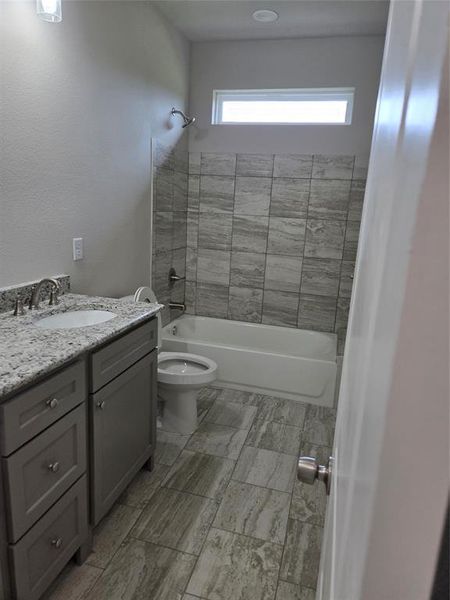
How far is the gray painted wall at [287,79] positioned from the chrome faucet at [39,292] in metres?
2.17

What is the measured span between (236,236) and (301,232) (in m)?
0.58

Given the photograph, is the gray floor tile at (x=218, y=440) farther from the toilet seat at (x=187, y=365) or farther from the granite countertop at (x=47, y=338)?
the granite countertop at (x=47, y=338)

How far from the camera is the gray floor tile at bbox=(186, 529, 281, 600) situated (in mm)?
1575

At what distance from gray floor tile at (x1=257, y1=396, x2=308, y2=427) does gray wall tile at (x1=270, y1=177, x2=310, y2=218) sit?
1.57 metres

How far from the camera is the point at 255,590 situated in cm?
159

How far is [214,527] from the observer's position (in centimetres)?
189

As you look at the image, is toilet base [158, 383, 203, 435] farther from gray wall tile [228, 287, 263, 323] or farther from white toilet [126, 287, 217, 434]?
gray wall tile [228, 287, 263, 323]

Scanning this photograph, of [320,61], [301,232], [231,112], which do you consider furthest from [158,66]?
[301,232]

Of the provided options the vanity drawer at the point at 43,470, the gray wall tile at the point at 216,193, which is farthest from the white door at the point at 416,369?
the gray wall tile at the point at 216,193

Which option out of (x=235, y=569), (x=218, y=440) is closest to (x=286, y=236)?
(x=218, y=440)

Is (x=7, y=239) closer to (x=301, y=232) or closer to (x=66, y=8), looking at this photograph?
(x=66, y=8)

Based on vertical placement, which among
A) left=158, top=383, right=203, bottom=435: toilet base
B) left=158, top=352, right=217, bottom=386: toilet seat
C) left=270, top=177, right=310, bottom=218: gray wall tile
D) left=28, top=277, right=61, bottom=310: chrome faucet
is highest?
left=270, top=177, right=310, bottom=218: gray wall tile

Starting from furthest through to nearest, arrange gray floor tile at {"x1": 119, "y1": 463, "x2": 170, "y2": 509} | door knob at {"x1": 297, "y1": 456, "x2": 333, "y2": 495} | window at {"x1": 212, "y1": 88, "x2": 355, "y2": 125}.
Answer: window at {"x1": 212, "y1": 88, "x2": 355, "y2": 125} < gray floor tile at {"x1": 119, "y1": 463, "x2": 170, "y2": 509} < door knob at {"x1": 297, "y1": 456, "x2": 333, "y2": 495}

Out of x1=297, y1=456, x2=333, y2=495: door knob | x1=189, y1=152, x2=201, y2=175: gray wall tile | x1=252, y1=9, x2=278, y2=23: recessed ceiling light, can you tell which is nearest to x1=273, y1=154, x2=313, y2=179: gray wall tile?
x1=189, y1=152, x2=201, y2=175: gray wall tile
